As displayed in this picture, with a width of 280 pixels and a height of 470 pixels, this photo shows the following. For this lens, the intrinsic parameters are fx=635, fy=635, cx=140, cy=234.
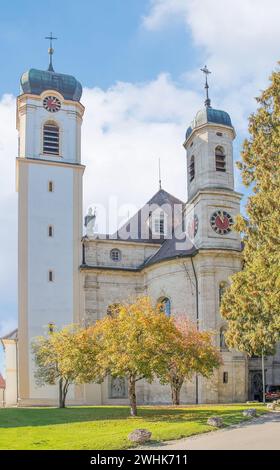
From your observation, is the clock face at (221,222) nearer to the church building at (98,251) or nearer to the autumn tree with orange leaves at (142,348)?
the church building at (98,251)

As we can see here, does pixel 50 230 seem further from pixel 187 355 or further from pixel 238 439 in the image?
pixel 238 439

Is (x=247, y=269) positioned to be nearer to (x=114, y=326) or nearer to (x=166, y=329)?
(x=166, y=329)

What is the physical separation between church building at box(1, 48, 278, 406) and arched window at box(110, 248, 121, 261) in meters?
0.08

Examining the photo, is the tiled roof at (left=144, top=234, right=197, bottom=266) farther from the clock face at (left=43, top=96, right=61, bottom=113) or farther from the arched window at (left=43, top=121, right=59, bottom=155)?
the clock face at (left=43, top=96, right=61, bottom=113)

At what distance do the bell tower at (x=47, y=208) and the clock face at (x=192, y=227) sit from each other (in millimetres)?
8253

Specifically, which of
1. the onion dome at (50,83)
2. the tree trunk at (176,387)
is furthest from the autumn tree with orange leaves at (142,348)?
the onion dome at (50,83)

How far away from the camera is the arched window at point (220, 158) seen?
155 feet

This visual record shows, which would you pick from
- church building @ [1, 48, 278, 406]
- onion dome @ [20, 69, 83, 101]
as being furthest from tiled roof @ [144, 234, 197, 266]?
onion dome @ [20, 69, 83, 101]

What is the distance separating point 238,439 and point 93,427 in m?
6.37

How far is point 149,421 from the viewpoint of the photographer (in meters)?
25.5

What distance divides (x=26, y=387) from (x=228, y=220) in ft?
60.0

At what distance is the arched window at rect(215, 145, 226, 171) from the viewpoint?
1863 inches

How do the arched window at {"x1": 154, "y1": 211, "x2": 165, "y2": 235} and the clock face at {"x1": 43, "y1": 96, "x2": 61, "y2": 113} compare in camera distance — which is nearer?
the clock face at {"x1": 43, "y1": 96, "x2": 61, "y2": 113}

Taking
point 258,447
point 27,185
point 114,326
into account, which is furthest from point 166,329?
point 27,185
